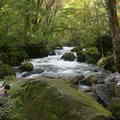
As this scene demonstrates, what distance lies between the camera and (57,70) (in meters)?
11.3

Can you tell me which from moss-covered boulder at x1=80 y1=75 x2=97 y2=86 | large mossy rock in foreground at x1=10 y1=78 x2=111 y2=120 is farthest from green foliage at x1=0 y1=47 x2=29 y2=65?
large mossy rock in foreground at x1=10 y1=78 x2=111 y2=120

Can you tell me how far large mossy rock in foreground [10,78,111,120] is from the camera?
3193 mm

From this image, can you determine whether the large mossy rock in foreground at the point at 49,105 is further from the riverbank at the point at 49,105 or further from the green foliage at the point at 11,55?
the green foliage at the point at 11,55

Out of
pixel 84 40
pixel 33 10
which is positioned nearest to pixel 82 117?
pixel 33 10

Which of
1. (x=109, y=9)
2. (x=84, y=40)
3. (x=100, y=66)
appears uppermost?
(x=109, y=9)

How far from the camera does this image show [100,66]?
Answer: 12133mm

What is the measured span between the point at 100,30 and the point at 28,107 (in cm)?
1090

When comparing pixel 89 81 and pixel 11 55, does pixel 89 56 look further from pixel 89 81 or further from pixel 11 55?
pixel 89 81

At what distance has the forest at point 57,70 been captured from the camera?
331 centimetres

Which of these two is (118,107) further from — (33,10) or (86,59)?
(86,59)

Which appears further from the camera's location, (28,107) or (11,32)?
(11,32)

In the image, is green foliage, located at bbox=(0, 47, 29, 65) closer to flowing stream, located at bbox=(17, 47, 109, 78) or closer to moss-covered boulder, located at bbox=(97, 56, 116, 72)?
flowing stream, located at bbox=(17, 47, 109, 78)

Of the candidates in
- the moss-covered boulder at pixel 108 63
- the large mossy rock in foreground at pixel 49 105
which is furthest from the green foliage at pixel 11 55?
the large mossy rock in foreground at pixel 49 105

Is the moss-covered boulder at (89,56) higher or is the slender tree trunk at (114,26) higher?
the slender tree trunk at (114,26)
